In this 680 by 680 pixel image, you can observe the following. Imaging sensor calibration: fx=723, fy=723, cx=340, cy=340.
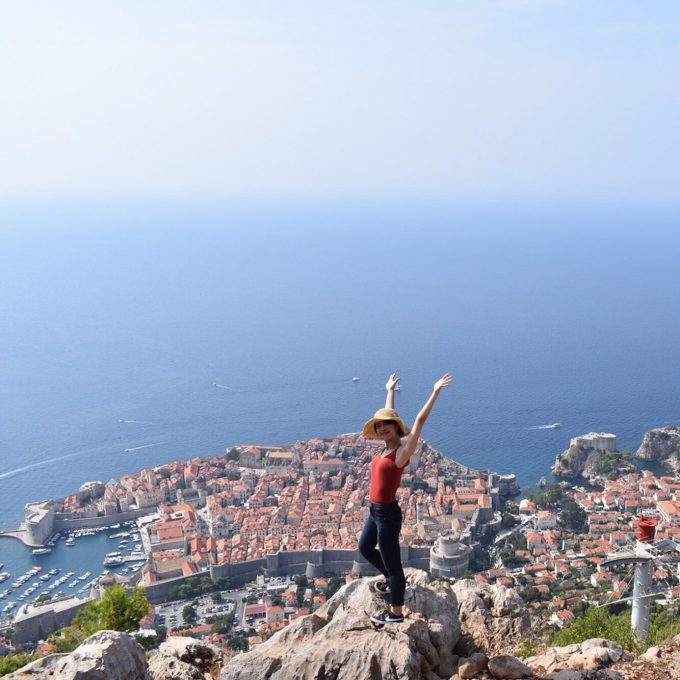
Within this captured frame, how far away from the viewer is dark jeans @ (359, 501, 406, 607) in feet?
11.3

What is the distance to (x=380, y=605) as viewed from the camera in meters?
3.75

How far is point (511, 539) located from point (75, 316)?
129 feet

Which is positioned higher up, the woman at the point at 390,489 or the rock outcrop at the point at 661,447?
the woman at the point at 390,489

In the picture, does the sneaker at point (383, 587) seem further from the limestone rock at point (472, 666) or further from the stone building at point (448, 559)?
the stone building at point (448, 559)

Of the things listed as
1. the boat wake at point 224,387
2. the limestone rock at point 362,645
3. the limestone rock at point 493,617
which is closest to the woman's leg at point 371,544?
the limestone rock at point 362,645

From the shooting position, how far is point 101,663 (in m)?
3.44

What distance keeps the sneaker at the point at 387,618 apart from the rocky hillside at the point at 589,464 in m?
21.9

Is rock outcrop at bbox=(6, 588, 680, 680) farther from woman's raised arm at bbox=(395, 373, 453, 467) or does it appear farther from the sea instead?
the sea

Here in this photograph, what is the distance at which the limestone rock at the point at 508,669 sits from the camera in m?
3.54

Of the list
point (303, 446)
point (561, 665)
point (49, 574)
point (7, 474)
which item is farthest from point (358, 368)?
point (561, 665)

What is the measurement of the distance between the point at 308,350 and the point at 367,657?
38.5 m

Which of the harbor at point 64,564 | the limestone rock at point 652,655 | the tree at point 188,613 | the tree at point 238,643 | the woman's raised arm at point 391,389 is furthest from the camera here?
the harbor at point 64,564

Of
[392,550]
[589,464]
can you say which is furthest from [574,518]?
[392,550]

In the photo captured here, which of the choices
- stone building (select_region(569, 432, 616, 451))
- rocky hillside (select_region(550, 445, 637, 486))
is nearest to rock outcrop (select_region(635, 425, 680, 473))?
stone building (select_region(569, 432, 616, 451))
